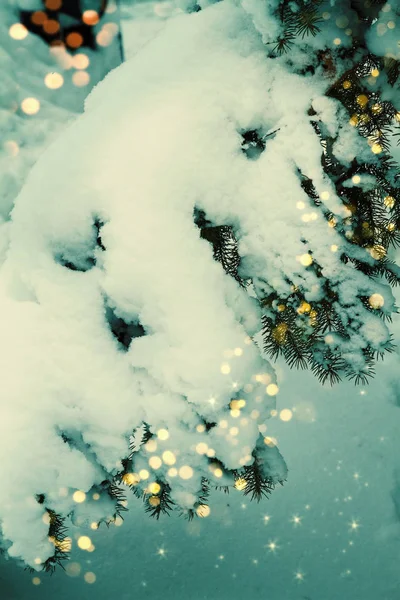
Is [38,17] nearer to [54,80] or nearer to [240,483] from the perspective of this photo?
[54,80]

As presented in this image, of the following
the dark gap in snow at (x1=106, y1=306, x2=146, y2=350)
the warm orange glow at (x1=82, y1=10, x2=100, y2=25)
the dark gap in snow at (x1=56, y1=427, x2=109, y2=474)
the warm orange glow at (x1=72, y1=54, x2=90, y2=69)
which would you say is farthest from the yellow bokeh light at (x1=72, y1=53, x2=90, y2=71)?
the dark gap in snow at (x1=56, y1=427, x2=109, y2=474)

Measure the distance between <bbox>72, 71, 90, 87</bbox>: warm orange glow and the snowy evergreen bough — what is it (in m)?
3.56

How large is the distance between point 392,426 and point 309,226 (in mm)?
1988

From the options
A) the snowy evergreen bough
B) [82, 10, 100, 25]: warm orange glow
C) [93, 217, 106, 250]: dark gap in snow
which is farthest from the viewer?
[82, 10, 100, 25]: warm orange glow

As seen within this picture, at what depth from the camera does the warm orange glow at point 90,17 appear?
4.38 m

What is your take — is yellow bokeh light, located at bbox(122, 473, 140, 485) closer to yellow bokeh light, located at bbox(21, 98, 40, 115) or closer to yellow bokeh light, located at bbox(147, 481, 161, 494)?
yellow bokeh light, located at bbox(147, 481, 161, 494)

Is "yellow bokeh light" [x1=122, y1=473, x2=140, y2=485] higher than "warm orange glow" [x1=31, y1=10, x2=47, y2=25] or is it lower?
lower

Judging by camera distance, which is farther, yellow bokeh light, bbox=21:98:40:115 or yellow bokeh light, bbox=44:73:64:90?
yellow bokeh light, bbox=44:73:64:90

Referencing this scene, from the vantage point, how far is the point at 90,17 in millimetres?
4438

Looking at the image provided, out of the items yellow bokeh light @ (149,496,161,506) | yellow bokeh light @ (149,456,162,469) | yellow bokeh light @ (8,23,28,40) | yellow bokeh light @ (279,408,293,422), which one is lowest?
yellow bokeh light @ (279,408,293,422)

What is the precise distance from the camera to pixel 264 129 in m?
1.50

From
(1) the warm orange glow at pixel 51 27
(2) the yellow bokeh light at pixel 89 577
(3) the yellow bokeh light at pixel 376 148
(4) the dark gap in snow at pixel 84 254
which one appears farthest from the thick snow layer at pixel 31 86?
(3) the yellow bokeh light at pixel 376 148

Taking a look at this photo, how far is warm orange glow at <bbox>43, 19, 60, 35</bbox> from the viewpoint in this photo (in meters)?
4.29

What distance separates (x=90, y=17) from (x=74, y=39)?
291 millimetres
